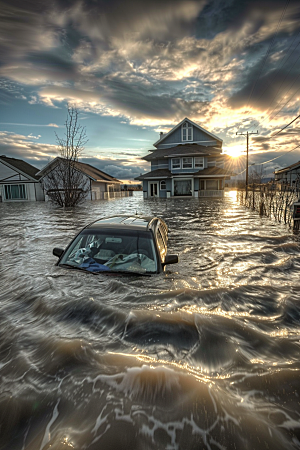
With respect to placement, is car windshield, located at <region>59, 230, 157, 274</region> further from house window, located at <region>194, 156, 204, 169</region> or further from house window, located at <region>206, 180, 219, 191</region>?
house window, located at <region>206, 180, 219, 191</region>

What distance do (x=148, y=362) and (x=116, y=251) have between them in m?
2.40

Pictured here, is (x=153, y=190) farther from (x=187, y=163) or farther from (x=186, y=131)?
(x=186, y=131)

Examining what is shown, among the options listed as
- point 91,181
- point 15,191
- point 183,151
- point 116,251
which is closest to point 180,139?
point 183,151

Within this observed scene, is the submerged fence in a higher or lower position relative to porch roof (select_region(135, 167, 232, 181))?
lower

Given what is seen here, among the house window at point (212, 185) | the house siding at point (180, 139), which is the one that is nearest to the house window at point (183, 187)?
the house window at point (212, 185)

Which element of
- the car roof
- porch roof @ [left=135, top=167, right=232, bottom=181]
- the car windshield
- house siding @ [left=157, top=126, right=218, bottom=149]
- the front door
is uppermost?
house siding @ [left=157, top=126, right=218, bottom=149]

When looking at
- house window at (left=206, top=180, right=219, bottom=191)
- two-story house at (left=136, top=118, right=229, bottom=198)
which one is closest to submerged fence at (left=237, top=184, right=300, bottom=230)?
two-story house at (left=136, top=118, right=229, bottom=198)

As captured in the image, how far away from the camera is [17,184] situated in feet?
130

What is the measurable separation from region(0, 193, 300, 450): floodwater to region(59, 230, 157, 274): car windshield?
21 cm

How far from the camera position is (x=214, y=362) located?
2854 mm

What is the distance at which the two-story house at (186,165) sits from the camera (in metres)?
36.7

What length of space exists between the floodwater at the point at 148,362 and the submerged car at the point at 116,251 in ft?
0.66

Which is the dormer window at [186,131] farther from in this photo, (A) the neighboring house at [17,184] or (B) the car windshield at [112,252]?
(B) the car windshield at [112,252]

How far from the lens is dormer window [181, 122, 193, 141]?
39.2 meters
